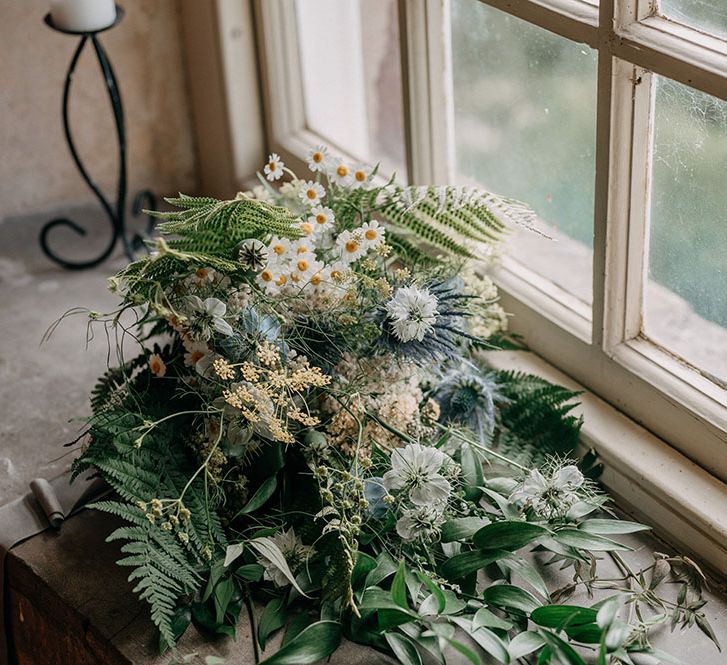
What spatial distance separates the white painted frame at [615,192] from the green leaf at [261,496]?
1.39ft

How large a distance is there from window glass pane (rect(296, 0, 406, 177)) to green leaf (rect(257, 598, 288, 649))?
0.83 metres

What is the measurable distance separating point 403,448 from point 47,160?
1.18 m

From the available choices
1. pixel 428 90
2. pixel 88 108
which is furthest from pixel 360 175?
pixel 88 108

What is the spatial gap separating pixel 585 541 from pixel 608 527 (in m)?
0.05

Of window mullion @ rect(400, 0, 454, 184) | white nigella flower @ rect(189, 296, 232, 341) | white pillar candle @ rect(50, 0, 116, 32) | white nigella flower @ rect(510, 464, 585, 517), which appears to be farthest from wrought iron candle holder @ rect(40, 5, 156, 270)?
white nigella flower @ rect(510, 464, 585, 517)

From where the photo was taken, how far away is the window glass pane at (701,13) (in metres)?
1.14

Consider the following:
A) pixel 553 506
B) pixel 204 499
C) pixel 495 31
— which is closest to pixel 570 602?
pixel 553 506

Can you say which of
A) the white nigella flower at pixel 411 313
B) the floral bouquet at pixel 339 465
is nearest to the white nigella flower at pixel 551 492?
the floral bouquet at pixel 339 465

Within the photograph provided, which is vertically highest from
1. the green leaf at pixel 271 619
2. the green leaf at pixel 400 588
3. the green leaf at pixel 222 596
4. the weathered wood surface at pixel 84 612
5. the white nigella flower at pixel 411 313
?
the white nigella flower at pixel 411 313

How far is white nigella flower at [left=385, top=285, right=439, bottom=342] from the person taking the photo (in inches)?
49.4

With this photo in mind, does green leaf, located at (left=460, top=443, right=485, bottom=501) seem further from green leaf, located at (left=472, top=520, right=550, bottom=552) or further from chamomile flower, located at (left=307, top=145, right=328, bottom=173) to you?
chamomile flower, located at (left=307, top=145, right=328, bottom=173)

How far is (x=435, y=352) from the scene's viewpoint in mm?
1296

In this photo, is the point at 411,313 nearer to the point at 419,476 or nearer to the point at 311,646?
the point at 419,476

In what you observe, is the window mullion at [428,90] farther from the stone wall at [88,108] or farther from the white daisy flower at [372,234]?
the stone wall at [88,108]
